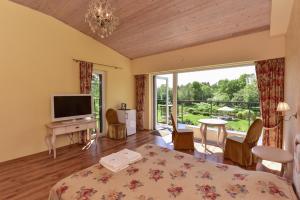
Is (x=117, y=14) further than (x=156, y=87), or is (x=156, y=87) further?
(x=156, y=87)

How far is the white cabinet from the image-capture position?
16.5ft

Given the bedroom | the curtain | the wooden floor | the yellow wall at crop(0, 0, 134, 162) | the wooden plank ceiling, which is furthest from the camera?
the curtain

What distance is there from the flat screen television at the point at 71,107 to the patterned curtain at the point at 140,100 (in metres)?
1.97

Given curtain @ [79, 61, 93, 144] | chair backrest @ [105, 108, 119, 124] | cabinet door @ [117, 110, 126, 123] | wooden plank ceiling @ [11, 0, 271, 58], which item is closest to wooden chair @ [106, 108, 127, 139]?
chair backrest @ [105, 108, 119, 124]

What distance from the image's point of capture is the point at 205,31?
11.9 ft

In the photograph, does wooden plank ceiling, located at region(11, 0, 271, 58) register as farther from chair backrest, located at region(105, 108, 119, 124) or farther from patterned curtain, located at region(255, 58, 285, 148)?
chair backrest, located at region(105, 108, 119, 124)

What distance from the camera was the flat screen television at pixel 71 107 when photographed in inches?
140

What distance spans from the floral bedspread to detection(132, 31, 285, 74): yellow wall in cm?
280

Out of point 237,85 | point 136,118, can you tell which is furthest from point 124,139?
point 237,85

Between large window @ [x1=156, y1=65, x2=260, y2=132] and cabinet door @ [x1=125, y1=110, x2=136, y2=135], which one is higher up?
large window @ [x1=156, y1=65, x2=260, y2=132]

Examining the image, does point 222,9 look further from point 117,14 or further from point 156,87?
point 156,87

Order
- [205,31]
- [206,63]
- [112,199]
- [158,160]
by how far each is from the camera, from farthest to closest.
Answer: [206,63]
[205,31]
[158,160]
[112,199]

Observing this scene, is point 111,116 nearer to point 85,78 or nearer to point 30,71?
point 85,78

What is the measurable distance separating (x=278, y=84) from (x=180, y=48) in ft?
8.18
